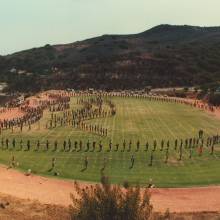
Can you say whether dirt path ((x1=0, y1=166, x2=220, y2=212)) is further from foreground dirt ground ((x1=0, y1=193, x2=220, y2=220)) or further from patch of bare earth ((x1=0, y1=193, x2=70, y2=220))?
patch of bare earth ((x1=0, y1=193, x2=70, y2=220))

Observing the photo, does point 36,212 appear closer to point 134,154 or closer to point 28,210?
point 28,210

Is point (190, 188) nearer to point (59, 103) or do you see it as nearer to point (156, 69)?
point (59, 103)

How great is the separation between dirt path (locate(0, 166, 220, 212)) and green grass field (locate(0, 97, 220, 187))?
1.70 meters

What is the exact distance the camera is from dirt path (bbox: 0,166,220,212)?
38188 millimetres

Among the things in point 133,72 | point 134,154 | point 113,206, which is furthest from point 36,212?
point 133,72

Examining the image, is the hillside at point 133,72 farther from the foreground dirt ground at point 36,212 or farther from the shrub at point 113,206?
the shrub at point 113,206

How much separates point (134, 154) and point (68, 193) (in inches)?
518

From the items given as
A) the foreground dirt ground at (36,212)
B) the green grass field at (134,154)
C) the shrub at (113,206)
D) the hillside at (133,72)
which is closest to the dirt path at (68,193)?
the foreground dirt ground at (36,212)

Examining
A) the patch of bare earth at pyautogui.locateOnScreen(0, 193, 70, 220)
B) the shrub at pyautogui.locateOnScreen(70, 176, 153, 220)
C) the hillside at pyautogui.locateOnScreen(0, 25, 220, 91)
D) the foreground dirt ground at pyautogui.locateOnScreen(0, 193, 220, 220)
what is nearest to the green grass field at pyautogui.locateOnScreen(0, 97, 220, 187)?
the foreground dirt ground at pyautogui.locateOnScreen(0, 193, 220, 220)

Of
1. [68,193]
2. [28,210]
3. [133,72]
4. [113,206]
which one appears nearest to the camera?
[113,206]

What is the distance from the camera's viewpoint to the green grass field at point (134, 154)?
148ft

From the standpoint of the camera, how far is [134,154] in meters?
52.3

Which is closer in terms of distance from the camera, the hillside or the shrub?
the shrub

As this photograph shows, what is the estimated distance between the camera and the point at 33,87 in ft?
490
